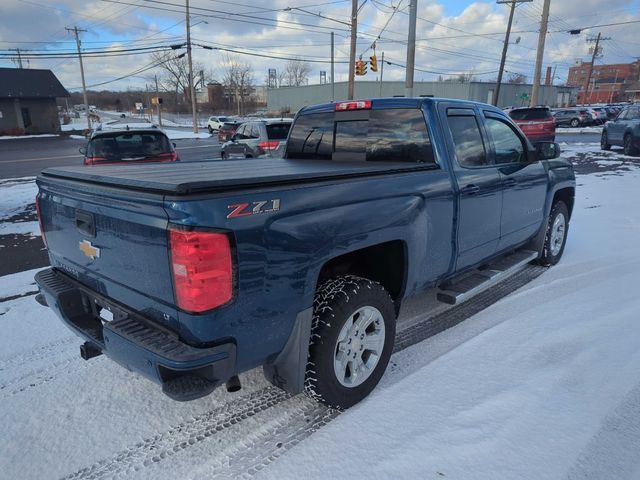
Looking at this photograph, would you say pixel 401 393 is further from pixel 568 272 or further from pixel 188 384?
pixel 568 272

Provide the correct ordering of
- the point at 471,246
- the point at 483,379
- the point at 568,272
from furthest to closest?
the point at 568,272 < the point at 471,246 < the point at 483,379

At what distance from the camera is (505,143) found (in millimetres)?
4316

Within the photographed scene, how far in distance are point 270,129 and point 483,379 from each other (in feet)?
35.7

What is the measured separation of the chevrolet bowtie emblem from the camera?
2.55 m

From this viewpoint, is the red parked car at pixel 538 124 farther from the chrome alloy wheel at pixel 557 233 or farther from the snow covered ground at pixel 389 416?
the snow covered ground at pixel 389 416

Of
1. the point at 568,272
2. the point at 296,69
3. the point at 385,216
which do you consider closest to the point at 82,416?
the point at 385,216

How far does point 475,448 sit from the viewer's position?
2428mm

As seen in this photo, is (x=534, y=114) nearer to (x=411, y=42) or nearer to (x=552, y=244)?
(x=411, y=42)

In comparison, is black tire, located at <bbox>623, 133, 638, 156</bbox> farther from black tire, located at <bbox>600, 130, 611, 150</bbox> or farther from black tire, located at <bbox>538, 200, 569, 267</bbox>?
black tire, located at <bbox>538, 200, 569, 267</bbox>

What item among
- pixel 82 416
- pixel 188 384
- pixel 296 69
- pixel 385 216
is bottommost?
pixel 82 416

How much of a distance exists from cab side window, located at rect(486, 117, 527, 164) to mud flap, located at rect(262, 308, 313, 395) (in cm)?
265

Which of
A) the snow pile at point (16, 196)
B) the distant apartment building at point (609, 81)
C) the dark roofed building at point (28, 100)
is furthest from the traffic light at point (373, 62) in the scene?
the distant apartment building at point (609, 81)

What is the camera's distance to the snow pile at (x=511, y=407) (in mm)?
2330

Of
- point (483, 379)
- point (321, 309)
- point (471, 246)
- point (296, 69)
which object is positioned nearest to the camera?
point (321, 309)
